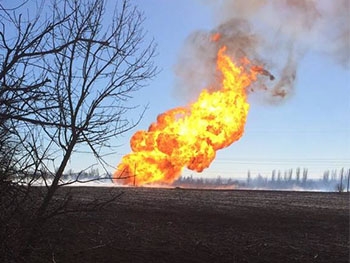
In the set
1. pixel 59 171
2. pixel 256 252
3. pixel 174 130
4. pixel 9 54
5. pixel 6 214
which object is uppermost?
pixel 174 130

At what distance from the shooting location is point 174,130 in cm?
4522

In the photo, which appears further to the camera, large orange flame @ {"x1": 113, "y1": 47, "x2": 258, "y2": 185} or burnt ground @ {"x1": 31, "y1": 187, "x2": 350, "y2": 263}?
large orange flame @ {"x1": 113, "y1": 47, "x2": 258, "y2": 185}

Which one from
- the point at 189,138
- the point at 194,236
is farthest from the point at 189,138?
the point at 194,236

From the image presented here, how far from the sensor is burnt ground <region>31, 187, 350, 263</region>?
11.6 meters

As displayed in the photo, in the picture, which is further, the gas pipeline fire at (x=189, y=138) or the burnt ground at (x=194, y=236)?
the gas pipeline fire at (x=189, y=138)

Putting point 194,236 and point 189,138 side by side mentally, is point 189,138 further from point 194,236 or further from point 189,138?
point 194,236

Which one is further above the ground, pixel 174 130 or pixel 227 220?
pixel 174 130

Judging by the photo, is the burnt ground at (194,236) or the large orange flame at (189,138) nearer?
the burnt ground at (194,236)

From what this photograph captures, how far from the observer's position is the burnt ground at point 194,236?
11578 mm

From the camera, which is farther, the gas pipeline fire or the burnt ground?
the gas pipeline fire

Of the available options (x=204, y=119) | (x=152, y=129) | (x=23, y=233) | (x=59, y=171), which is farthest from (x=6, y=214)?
(x=152, y=129)

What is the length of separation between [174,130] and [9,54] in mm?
38620

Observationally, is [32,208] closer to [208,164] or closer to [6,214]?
[6,214]

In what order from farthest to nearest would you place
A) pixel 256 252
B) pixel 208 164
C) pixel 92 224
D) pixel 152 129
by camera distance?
pixel 152 129 < pixel 208 164 < pixel 92 224 < pixel 256 252
